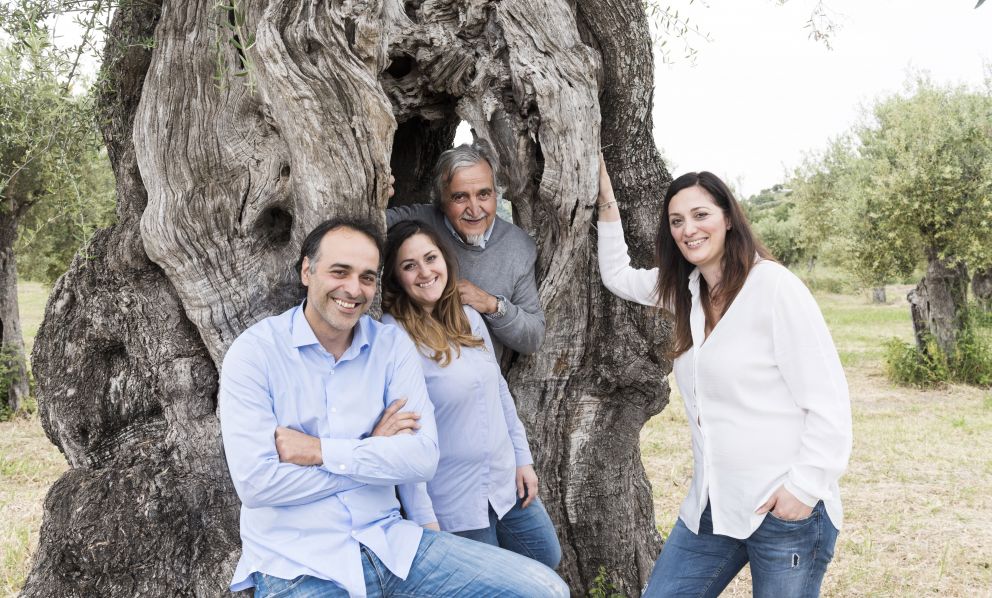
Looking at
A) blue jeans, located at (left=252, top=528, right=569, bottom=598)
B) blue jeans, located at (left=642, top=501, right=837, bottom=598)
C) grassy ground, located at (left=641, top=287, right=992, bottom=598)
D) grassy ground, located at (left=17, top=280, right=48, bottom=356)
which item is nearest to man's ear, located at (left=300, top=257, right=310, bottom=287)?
blue jeans, located at (left=252, top=528, right=569, bottom=598)

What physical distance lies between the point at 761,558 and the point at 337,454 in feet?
→ 5.71

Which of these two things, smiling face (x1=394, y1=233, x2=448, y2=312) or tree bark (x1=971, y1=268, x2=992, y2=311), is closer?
smiling face (x1=394, y1=233, x2=448, y2=312)

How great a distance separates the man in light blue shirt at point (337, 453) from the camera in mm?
2840

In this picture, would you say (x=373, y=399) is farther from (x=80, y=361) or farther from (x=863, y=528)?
(x=863, y=528)

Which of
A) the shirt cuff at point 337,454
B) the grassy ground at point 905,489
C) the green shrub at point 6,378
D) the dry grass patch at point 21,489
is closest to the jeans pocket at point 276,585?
the shirt cuff at point 337,454

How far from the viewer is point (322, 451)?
2.87 meters

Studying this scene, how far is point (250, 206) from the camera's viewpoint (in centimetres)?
371

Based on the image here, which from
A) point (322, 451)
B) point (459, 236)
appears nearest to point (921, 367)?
point (459, 236)

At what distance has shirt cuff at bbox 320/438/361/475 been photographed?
9.37 ft

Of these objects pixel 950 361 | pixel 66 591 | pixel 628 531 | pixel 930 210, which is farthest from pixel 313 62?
pixel 950 361

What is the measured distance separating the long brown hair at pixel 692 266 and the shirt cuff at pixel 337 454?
60.0 inches

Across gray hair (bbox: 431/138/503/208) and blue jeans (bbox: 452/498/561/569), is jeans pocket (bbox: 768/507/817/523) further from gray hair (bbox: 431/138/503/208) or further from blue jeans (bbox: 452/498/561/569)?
gray hair (bbox: 431/138/503/208)

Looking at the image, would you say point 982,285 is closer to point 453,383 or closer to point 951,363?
point 951,363

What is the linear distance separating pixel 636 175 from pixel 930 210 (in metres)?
11.4
